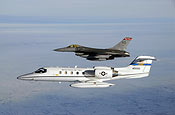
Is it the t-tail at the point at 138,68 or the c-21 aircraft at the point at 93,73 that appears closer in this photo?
the c-21 aircraft at the point at 93,73

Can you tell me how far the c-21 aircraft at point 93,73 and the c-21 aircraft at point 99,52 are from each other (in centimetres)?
311

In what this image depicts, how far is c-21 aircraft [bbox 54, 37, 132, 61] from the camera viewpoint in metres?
31.4

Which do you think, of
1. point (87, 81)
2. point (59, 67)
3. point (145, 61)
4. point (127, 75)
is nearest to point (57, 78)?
point (59, 67)

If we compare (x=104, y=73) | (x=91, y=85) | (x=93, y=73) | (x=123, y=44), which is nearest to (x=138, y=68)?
(x=104, y=73)

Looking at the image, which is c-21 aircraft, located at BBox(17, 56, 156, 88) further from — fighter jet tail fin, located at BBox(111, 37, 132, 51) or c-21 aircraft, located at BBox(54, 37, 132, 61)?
fighter jet tail fin, located at BBox(111, 37, 132, 51)

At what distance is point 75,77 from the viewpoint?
92.4ft

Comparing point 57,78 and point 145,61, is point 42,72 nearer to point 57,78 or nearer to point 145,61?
point 57,78

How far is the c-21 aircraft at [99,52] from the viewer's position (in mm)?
31359

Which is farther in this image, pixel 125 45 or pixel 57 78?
pixel 125 45

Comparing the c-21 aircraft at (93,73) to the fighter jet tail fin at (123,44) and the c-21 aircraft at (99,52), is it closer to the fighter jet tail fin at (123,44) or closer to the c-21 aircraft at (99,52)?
the c-21 aircraft at (99,52)

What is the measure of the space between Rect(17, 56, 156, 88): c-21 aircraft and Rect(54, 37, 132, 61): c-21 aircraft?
311cm

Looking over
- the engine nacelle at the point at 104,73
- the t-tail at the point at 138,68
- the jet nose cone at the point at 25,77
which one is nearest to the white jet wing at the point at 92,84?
the engine nacelle at the point at 104,73

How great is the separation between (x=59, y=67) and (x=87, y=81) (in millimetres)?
3626

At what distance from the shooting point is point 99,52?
31.9 m
